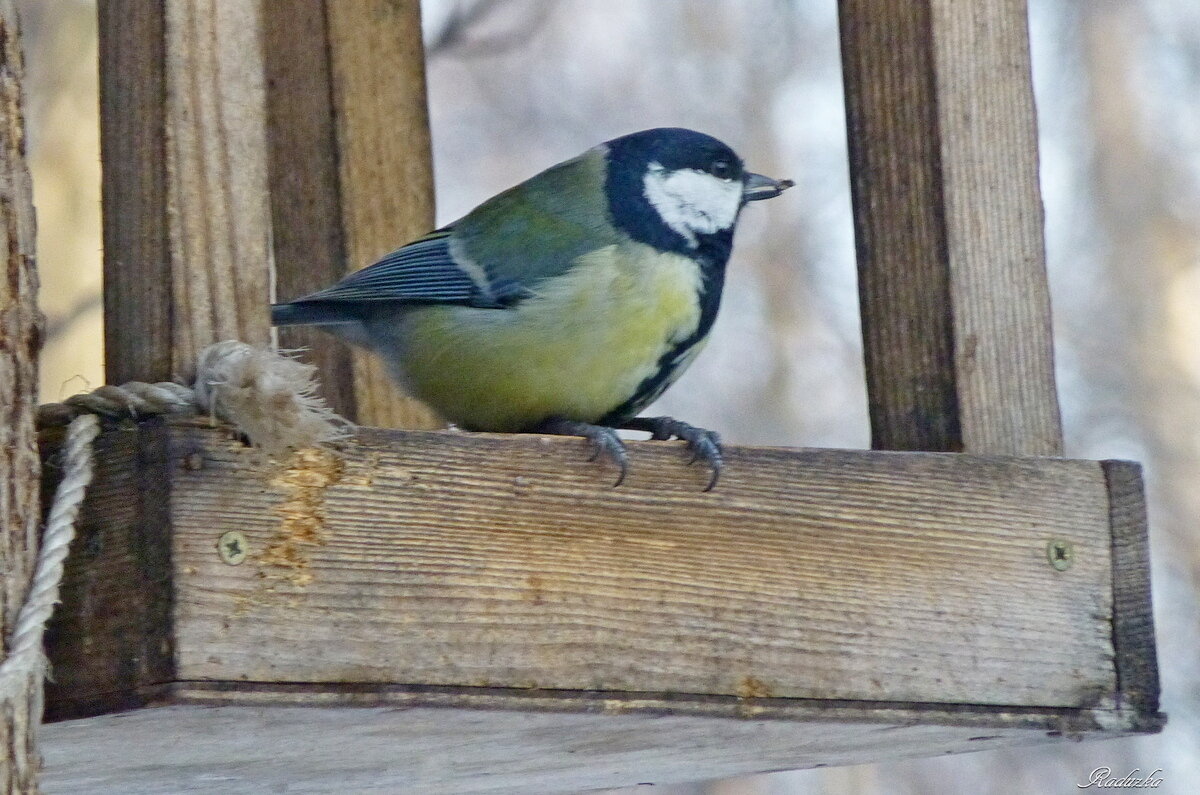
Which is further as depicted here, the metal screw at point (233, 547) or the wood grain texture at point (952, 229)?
the wood grain texture at point (952, 229)

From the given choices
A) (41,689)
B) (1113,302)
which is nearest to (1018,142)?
(41,689)

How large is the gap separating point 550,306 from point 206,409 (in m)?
0.87

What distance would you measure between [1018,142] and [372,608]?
1.30 m

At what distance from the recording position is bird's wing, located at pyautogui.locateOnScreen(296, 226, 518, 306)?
8.52 feet

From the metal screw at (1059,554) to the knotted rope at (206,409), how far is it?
1080 mm

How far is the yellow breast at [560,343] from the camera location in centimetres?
249

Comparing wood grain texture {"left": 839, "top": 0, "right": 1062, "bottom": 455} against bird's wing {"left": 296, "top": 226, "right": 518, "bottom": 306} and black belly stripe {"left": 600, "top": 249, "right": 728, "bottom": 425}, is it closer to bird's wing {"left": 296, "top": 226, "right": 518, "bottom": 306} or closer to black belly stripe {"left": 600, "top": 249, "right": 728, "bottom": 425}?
black belly stripe {"left": 600, "top": 249, "right": 728, "bottom": 425}

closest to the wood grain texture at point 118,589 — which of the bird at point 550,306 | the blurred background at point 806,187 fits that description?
the bird at point 550,306

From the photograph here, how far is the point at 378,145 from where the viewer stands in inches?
119

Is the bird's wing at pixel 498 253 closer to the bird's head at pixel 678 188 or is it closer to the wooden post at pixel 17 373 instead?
the bird's head at pixel 678 188

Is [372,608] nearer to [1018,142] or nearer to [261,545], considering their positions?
[261,545]

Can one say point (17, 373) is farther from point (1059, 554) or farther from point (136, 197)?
point (1059, 554)

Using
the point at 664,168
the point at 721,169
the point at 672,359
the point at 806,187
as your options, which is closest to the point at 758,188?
the point at 721,169

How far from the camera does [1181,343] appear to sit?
6086mm
